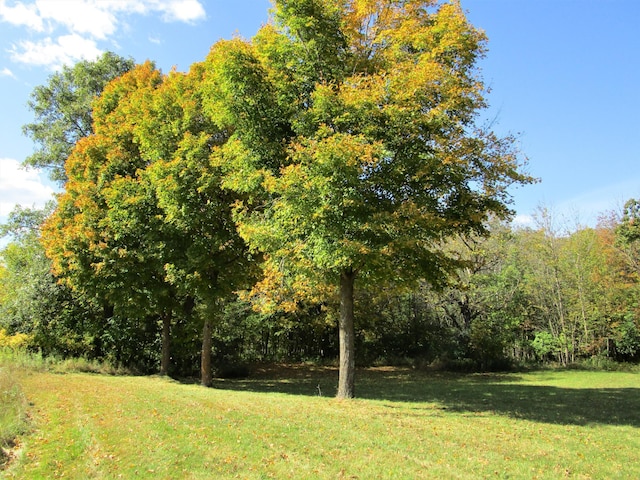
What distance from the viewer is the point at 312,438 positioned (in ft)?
24.7

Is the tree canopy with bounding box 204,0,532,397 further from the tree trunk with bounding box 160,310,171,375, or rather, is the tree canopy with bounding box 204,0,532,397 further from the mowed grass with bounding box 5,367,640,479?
the tree trunk with bounding box 160,310,171,375

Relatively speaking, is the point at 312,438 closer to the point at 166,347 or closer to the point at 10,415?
the point at 10,415

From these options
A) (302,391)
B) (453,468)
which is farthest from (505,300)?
(453,468)

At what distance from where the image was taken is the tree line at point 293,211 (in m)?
10.9

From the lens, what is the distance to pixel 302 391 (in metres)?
16.4

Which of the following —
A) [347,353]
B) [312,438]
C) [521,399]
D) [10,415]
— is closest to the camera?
[312,438]

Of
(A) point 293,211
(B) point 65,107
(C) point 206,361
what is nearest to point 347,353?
(A) point 293,211

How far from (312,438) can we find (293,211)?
515cm

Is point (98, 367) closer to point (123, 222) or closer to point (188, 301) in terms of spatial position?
point (188, 301)

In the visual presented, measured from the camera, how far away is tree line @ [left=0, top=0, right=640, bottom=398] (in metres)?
10.9

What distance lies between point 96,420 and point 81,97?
2377cm

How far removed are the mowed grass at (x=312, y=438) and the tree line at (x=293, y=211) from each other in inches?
137

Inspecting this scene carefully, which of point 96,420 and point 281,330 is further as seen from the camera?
point 281,330

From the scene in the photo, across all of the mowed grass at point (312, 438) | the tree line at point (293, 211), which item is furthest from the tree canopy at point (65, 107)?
the mowed grass at point (312, 438)
